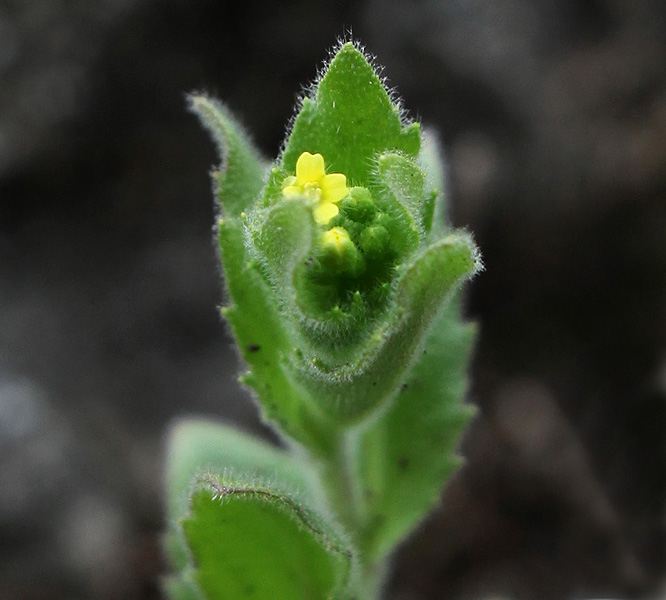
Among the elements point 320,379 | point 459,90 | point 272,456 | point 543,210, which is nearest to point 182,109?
point 459,90

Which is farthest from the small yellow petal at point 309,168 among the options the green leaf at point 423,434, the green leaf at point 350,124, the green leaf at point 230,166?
the green leaf at point 423,434

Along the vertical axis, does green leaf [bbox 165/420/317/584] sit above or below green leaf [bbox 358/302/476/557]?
above

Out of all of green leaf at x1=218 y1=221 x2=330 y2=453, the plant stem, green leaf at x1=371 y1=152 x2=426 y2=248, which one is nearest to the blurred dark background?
the plant stem

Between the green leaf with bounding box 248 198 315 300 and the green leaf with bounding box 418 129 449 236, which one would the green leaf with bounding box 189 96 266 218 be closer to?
the green leaf with bounding box 248 198 315 300

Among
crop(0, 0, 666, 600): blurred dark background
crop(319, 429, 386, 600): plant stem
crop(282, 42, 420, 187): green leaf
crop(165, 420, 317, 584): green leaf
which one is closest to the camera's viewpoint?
crop(282, 42, 420, 187): green leaf

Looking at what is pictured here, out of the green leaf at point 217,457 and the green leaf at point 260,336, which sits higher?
the green leaf at point 217,457

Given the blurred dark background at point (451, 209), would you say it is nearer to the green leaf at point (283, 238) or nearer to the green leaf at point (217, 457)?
the green leaf at point (217, 457)

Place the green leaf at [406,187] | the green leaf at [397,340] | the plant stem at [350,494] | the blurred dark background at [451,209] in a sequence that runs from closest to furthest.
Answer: the green leaf at [397,340] < the green leaf at [406,187] < the plant stem at [350,494] < the blurred dark background at [451,209]
